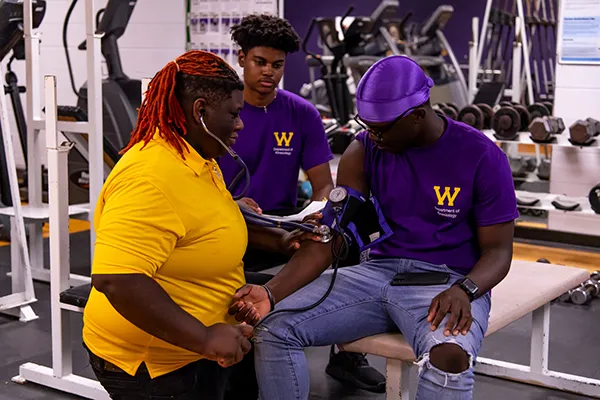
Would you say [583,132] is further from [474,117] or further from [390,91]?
[390,91]

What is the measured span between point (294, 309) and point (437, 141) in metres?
0.62

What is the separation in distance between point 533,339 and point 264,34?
5.03 feet

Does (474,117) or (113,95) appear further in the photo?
(113,95)

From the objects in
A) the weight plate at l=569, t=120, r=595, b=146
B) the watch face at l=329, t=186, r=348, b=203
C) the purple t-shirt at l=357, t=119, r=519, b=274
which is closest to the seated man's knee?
the purple t-shirt at l=357, t=119, r=519, b=274

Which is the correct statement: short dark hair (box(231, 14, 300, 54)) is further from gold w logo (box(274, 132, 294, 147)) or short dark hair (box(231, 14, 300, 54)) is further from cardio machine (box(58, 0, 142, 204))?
cardio machine (box(58, 0, 142, 204))

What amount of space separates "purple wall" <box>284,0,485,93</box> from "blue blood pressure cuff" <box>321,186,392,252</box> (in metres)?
7.40

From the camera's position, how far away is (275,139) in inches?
115

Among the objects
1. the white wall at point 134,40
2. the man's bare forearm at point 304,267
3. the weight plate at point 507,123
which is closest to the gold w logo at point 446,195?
the man's bare forearm at point 304,267

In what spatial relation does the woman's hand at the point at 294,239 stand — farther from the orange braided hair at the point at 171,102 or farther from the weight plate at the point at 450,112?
the weight plate at the point at 450,112

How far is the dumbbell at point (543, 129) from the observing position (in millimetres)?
4969

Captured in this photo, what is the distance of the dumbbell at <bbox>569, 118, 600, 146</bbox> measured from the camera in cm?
486

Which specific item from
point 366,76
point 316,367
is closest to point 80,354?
point 316,367

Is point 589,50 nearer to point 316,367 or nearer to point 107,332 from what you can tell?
point 316,367

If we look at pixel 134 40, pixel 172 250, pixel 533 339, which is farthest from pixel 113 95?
pixel 172 250
